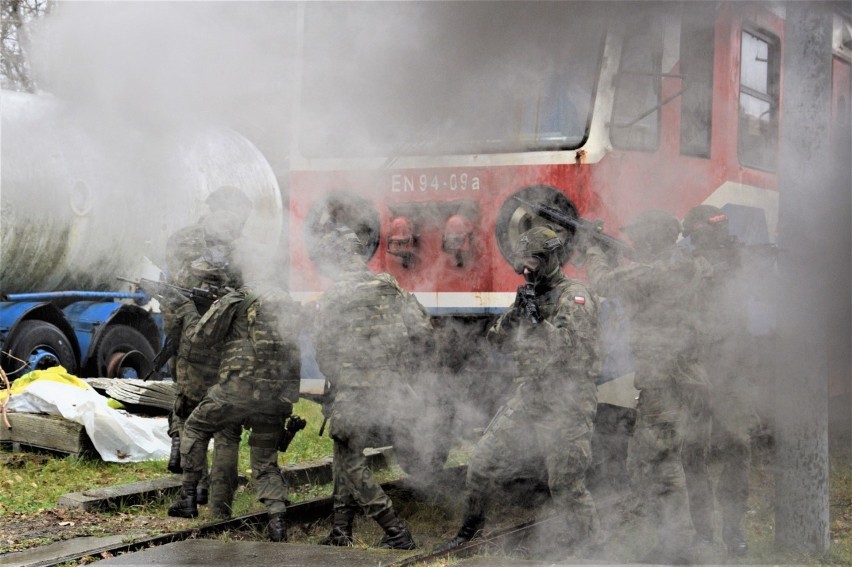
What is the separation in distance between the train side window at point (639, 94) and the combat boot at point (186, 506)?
3.15 m

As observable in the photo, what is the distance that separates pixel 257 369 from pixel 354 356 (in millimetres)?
598

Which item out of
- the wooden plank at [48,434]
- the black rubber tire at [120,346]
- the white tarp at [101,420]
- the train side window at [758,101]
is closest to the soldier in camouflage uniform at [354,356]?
the white tarp at [101,420]

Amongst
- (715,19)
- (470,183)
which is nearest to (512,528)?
(470,183)

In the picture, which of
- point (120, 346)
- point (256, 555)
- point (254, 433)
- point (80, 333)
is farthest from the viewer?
point (120, 346)

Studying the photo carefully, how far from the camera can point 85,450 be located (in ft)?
24.2

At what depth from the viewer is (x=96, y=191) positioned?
30.3 feet

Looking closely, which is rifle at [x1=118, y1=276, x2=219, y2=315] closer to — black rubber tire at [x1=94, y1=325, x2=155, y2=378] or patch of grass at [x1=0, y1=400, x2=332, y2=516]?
patch of grass at [x1=0, y1=400, x2=332, y2=516]

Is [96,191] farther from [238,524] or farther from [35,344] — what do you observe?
[238,524]

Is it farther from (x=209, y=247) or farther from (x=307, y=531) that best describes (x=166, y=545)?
(x=209, y=247)

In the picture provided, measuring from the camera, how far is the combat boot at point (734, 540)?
17.7 ft

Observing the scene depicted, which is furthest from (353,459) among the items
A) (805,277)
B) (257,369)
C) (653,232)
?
(805,277)

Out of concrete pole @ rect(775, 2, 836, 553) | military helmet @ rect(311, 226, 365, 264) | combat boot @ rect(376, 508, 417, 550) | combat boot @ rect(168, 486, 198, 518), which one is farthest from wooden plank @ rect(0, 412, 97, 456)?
concrete pole @ rect(775, 2, 836, 553)

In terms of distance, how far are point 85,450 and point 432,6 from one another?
4.22 metres

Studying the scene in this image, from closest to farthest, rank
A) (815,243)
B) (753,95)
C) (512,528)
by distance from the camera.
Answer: (815,243)
(512,528)
(753,95)
